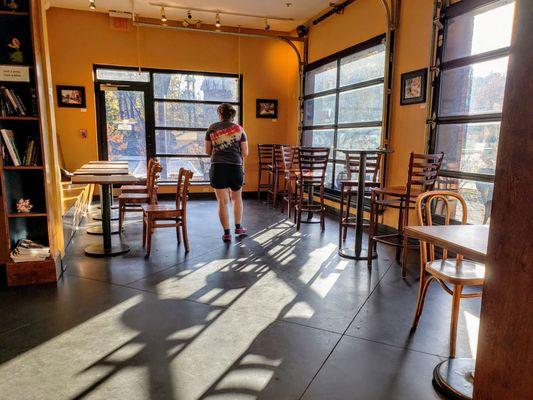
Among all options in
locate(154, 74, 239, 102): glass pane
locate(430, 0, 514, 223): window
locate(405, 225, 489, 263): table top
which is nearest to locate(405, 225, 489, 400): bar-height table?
locate(405, 225, 489, 263): table top

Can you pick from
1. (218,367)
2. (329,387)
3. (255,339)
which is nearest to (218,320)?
(255,339)

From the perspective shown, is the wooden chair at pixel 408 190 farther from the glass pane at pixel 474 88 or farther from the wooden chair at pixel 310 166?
the wooden chair at pixel 310 166

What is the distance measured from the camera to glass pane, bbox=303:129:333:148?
6.44m

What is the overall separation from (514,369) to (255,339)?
141 centimetres

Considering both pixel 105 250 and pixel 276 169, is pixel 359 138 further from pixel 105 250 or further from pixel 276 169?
pixel 105 250

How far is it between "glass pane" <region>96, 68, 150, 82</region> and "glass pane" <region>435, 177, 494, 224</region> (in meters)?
5.46

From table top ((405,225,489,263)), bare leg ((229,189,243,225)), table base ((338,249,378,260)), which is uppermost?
table top ((405,225,489,263))

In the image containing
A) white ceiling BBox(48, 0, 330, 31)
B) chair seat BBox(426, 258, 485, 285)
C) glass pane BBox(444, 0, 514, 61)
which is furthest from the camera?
white ceiling BBox(48, 0, 330, 31)

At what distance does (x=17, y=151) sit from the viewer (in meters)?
2.96

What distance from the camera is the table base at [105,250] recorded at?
3781 millimetres

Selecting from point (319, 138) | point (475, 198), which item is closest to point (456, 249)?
point (475, 198)

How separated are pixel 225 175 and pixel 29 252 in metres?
1.94

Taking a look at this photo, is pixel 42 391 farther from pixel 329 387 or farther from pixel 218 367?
pixel 329 387

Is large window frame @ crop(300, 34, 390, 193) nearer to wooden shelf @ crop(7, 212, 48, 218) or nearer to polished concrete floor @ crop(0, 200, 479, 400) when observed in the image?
polished concrete floor @ crop(0, 200, 479, 400)
